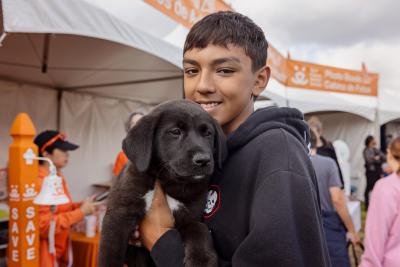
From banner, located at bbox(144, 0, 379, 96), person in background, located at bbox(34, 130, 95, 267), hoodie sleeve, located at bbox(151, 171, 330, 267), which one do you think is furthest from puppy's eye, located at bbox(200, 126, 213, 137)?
banner, located at bbox(144, 0, 379, 96)

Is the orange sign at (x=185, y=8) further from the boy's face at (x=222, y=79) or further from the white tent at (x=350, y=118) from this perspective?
the white tent at (x=350, y=118)

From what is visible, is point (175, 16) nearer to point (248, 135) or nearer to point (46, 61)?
point (46, 61)

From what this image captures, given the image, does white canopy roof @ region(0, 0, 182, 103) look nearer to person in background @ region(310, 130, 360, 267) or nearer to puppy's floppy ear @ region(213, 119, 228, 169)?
puppy's floppy ear @ region(213, 119, 228, 169)

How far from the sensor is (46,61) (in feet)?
18.0

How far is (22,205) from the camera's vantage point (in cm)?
300

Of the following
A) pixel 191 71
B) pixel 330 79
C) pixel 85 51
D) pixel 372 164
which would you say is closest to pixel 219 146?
pixel 191 71

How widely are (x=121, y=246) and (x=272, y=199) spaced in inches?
31.9

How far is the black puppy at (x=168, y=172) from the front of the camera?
1502 mm

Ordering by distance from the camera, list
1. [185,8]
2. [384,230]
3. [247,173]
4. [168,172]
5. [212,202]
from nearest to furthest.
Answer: [247,173] → [212,202] → [168,172] → [384,230] → [185,8]

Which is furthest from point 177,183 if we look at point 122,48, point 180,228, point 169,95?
point 169,95

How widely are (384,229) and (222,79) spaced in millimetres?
2314

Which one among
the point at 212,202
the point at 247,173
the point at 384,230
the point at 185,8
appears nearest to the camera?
the point at 247,173

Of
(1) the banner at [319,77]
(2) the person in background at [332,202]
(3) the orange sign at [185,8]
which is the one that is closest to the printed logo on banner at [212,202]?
(2) the person in background at [332,202]

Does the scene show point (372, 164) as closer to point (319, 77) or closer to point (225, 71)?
point (319, 77)
